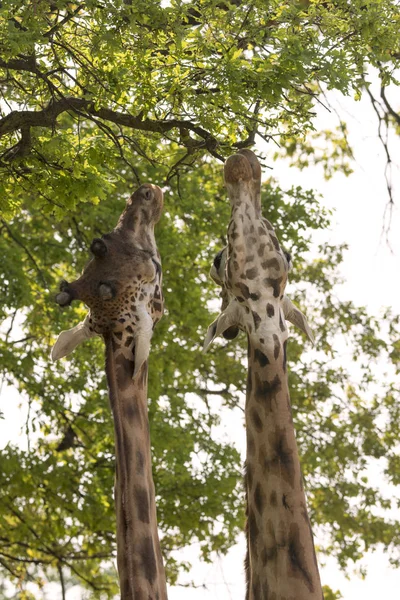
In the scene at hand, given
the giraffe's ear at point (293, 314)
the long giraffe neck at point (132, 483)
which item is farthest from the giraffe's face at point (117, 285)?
the giraffe's ear at point (293, 314)

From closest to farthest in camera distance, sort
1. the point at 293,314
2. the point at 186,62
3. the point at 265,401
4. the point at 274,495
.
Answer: the point at 274,495
the point at 265,401
the point at 293,314
the point at 186,62

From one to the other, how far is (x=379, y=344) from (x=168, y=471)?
3.67 metres

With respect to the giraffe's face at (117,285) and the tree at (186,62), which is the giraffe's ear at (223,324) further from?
the tree at (186,62)

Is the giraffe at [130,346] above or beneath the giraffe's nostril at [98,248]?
beneath

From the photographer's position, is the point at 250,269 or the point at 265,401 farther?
the point at 250,269

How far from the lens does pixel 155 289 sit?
5312 mm

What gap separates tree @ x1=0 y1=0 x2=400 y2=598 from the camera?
22.1 ft

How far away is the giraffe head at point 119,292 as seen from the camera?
509 centimetres

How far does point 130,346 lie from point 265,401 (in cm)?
78

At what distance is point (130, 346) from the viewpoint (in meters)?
5.06

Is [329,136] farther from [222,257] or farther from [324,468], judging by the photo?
[222,257]

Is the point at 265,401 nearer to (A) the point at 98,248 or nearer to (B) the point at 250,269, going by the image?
(B) the point at 250,269

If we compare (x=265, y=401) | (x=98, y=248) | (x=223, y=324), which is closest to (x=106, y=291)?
(x=98, y=248)

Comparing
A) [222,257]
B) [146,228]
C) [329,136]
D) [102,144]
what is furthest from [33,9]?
[329,136]
